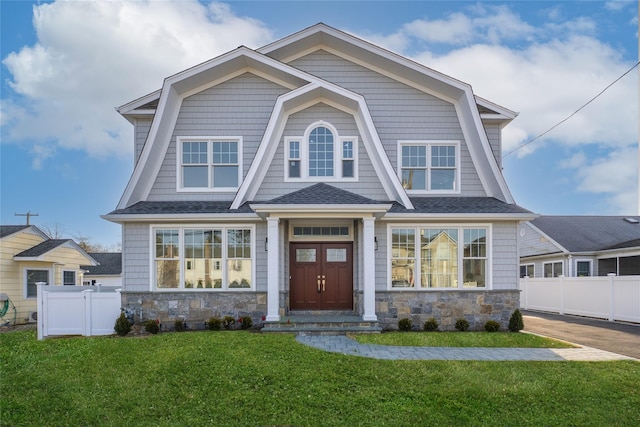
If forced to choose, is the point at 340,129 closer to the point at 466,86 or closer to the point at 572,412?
the point at 466,86

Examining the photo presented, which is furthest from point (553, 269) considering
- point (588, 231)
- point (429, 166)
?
point (429, 166)

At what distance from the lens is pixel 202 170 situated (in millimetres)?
12344

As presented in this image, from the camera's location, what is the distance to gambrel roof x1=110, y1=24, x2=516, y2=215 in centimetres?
1152

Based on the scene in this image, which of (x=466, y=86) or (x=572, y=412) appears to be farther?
(x=466, y=86)

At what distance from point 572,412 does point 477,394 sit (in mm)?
1229

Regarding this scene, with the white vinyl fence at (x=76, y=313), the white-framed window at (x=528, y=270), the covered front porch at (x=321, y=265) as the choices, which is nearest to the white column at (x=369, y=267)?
the covered front porch at (x=321, y=265)

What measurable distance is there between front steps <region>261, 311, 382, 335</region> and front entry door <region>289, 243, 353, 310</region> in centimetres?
106

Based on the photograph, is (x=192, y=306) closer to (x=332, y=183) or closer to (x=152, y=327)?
(x=152, y=327)

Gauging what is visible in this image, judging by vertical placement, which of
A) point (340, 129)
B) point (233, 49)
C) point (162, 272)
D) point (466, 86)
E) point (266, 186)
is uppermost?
point (233, 49)

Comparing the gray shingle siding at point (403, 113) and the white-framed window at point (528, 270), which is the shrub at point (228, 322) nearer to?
the gray shingle siding at point (403, 113)

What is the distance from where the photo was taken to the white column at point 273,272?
10.8 m

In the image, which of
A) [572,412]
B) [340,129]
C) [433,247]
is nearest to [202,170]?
[340,129]

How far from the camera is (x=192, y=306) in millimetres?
11594

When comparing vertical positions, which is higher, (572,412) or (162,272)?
(162,272)
